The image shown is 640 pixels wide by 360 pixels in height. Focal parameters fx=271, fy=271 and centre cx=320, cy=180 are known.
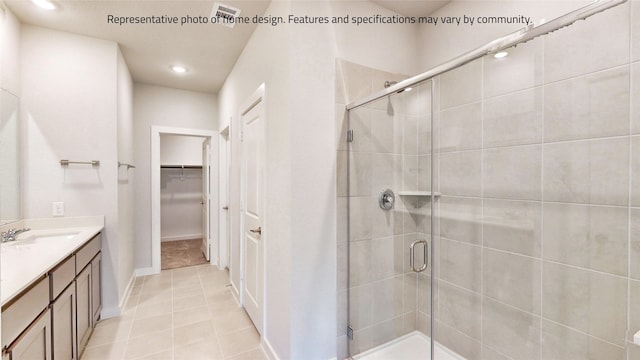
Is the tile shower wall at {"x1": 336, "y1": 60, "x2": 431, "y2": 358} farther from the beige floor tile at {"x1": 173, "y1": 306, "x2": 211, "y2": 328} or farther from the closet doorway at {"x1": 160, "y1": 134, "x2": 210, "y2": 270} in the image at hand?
the closet doorway at {"x1": 160, "y1": 134, "x2": 210, "y2": 270}

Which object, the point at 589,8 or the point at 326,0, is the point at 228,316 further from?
the point at 589,8

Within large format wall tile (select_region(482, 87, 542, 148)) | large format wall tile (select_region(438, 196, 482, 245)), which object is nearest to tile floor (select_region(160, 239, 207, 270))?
large format wall tile (select_region(438, 196, 482, 245))

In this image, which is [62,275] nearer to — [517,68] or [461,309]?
[461,309]

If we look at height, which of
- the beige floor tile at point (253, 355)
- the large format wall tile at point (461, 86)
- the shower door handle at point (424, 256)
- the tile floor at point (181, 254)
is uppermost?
the large format wall tile at point (461, 86)

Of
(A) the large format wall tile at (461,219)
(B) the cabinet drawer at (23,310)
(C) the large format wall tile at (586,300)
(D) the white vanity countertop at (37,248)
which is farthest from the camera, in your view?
(A) the large format wall tile at (461,219)

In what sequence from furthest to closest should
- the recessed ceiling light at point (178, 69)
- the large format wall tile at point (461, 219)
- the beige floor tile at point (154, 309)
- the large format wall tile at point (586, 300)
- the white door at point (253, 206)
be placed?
1. the recessed ceiling light at point (178, 69)
2. the beige floor tile at point (154, 309)
3. the white door at point (253, 206)
4. the large format wall tile at point (461, 219)
5. the large format wall tile at point (586, 300)

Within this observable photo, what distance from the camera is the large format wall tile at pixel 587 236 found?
49.1 inches

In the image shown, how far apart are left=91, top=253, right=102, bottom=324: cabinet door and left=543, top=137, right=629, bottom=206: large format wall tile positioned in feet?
11.0

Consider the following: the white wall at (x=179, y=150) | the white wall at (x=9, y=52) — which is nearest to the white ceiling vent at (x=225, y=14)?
the white wall at (x=9, y=52)

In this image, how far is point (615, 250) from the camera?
1.26 meters

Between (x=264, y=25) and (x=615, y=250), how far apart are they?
2.59 metres

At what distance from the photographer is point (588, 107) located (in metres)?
1.32

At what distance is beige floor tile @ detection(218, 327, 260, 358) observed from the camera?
214 centimetres

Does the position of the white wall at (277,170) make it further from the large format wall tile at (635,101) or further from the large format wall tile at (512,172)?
the large format wall tile at (635,101)
